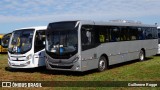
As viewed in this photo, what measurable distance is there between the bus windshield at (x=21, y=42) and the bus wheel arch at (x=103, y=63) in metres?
3.87

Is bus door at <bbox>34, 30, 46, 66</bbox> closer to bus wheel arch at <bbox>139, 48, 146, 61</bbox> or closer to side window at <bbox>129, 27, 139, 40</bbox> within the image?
side window at <bbox>129, 27, 139, 40</bbox>

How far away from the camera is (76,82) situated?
1460 centimetres

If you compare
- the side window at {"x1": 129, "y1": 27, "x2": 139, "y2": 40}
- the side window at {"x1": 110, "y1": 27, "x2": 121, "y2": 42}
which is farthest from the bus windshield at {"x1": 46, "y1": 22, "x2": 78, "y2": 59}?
the side window at {"x1": 129, "y1": 27, "x2": 139, "y2": 40}

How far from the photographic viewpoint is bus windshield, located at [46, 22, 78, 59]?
52.4 ft

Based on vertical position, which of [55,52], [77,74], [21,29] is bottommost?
[77,74]

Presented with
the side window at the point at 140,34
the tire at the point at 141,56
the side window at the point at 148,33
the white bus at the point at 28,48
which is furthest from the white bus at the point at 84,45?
the side window at the point at 148,33

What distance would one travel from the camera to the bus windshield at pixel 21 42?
1811 cm

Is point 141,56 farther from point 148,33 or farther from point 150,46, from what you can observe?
point 148,33

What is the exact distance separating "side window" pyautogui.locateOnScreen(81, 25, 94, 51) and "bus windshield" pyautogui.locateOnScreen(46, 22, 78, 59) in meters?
0.42

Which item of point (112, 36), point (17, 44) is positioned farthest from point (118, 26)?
point (17, 44)

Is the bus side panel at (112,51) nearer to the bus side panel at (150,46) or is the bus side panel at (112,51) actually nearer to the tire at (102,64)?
the tire at (102,64)

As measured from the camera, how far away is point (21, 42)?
18328 mm

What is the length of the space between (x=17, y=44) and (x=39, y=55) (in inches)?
53.8

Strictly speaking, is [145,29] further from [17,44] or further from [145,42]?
[17,44]
